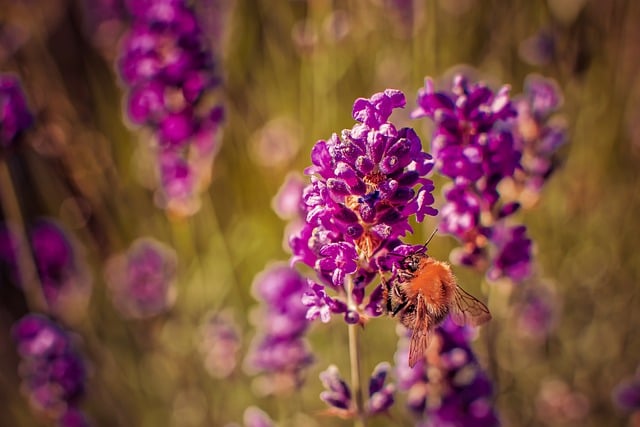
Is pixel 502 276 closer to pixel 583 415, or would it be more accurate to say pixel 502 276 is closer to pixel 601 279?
pixel 583 415

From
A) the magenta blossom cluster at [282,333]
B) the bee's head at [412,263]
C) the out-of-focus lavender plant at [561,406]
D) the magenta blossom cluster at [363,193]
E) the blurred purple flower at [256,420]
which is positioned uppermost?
the magenta blossom cluster at [363,193]

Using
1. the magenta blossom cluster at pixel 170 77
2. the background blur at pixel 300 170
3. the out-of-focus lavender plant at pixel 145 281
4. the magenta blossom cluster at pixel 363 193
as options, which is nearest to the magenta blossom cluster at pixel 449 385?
the magenta blossom cluster at pixel 363 193

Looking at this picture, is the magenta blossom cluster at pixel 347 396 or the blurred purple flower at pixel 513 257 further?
the blurred purple flower at pixel 513 257

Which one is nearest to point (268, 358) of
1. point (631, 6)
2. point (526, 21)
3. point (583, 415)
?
point (583, 415)

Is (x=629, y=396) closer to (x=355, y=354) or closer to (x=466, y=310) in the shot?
(x=466, y=310)

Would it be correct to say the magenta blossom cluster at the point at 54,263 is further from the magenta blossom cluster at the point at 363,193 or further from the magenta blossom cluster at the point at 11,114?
the magenta blossom cluster at the point at 363,193

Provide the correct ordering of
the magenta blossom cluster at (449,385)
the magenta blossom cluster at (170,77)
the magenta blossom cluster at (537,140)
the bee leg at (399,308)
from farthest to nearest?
the magenta blossom cluster at (170,77) < the magenta blossom cluster at (537,140) < the magenta blossom cluster at (449,385) < the bee leg at (399,308)

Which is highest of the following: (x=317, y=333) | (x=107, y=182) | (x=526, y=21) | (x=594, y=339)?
(x=526, y=21)
